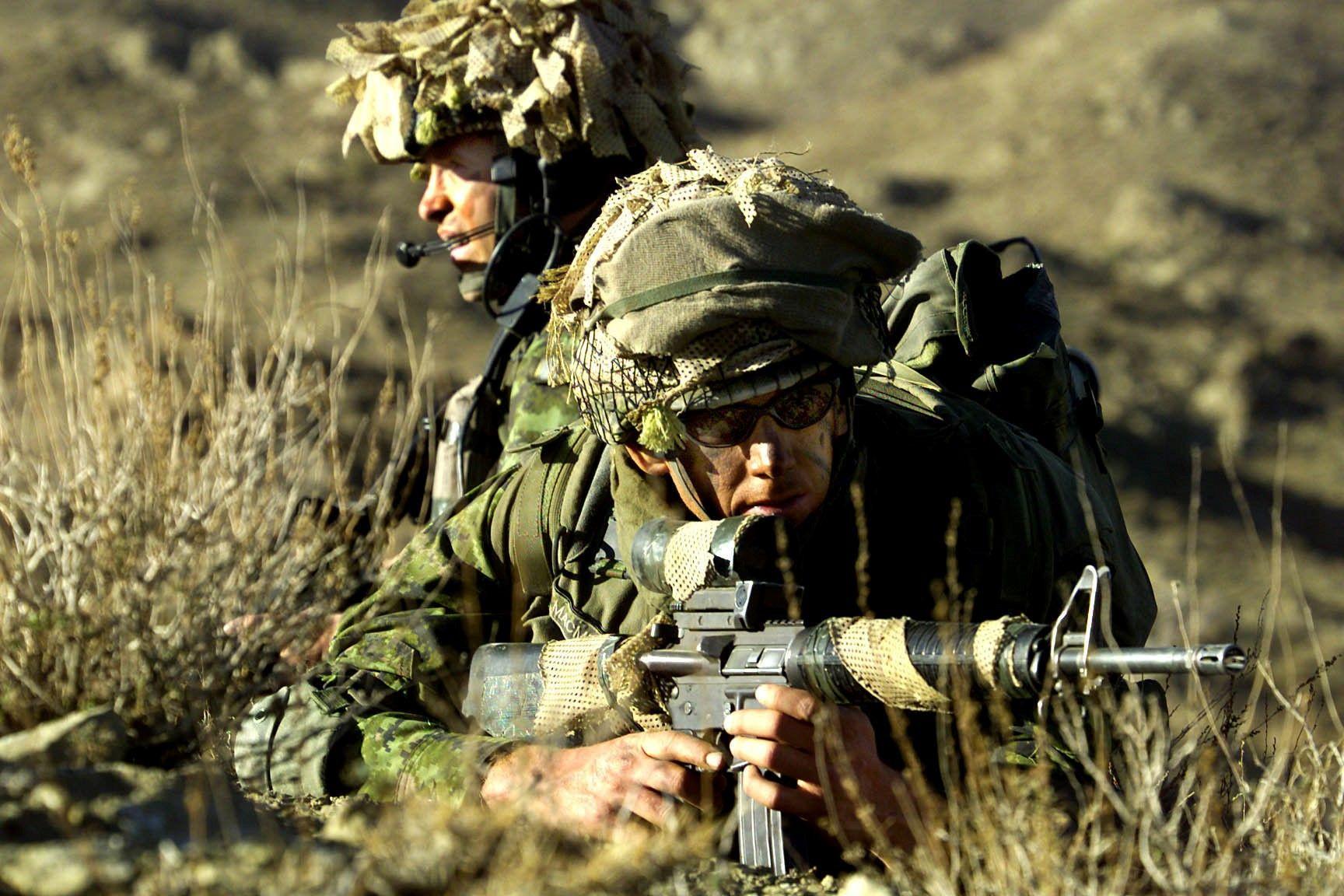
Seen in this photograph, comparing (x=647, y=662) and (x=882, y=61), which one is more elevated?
(x=882, y=61)

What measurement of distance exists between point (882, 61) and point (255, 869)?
1188 inches

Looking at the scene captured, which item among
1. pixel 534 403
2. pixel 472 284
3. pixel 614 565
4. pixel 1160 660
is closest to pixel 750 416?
pixel 614 565

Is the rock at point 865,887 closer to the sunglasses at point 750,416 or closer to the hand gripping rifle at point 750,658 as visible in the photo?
the hand gripping rifle at point 750,658

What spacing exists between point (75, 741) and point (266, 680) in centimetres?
95

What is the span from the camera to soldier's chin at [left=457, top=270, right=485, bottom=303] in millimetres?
5699

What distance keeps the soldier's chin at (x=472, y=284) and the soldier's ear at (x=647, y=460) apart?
2384mm

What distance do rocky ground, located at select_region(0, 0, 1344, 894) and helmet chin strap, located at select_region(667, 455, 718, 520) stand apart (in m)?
11.1

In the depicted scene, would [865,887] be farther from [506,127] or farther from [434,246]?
[434,246]

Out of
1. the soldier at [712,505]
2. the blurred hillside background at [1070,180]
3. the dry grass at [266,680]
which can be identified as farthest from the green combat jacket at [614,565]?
the blurred hillside background at [1070,180]

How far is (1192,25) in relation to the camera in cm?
2641

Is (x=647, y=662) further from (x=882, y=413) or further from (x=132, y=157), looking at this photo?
(x=132, y=157)

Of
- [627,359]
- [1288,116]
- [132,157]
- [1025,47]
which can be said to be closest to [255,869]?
[627,359]

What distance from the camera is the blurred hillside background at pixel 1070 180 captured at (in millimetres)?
17906

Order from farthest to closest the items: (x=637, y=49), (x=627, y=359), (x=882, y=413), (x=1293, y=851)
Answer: (x=637, y=49), (x=882, y=413), (x=627, y=359), (x=1293, y=851)
